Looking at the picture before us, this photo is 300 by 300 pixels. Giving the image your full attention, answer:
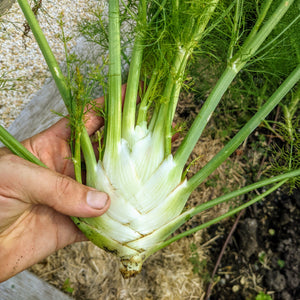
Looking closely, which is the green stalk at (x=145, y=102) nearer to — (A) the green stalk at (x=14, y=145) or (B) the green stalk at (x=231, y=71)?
(B) the green stalk at (x=231, y=71)

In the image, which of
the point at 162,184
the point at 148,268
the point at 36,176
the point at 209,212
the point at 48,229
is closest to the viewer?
the point at 36,176

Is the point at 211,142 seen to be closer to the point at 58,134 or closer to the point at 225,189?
the point at 225,189

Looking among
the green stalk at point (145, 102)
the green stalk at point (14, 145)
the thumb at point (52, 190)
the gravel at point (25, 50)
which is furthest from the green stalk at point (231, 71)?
the gravel at point (25, 50)

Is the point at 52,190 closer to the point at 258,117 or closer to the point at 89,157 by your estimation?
the point at 89,157

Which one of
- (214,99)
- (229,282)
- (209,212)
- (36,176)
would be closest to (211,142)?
(209,212)

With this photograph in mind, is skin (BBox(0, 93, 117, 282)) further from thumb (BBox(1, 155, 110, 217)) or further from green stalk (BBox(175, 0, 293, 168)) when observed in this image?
green stalk (BBox(175, 0, 293, 168))

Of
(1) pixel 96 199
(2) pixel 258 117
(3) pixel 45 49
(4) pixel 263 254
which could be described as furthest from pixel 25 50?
(4) pixel 263 254

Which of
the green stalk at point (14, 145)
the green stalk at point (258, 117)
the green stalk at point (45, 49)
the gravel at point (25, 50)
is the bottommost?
the green stalk at point (258, 117)
